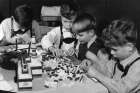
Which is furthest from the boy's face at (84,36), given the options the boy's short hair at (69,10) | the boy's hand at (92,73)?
the boy's hand at (92,73)

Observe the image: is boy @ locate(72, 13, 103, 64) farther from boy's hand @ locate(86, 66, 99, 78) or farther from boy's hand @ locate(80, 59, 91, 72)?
boy's hand @ locate(86, 66, 99, 78)

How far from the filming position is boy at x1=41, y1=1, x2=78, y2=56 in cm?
235

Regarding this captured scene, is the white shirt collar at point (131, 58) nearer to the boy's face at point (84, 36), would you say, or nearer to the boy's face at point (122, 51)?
the boy's face at point (122, 51)

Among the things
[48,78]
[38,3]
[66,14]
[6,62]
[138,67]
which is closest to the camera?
[138,67]

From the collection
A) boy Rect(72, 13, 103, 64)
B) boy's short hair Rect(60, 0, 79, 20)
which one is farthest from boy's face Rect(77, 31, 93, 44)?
Answer: boy's short hair Rect(60, 0, 79, 20)

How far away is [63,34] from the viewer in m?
2.52

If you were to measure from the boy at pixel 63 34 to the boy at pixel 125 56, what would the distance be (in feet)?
2.01

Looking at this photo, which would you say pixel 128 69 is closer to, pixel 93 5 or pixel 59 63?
pixel 59 63

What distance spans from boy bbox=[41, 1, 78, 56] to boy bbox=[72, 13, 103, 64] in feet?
0.41

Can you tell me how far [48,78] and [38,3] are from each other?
169 centimetres

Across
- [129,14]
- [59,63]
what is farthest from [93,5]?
[59,63]

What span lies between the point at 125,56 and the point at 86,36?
57 cm

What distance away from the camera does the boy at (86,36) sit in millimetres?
2191

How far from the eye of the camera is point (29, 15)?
2402mm
